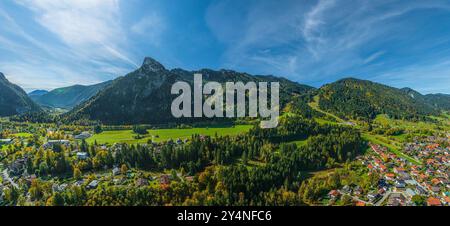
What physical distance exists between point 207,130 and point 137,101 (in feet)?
164

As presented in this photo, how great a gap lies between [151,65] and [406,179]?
392 ft

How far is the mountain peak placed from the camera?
386 feet

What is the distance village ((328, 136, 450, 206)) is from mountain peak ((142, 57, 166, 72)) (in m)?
109

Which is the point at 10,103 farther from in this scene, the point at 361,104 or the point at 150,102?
the point at 361,104

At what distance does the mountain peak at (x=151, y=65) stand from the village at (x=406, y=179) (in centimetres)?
10884

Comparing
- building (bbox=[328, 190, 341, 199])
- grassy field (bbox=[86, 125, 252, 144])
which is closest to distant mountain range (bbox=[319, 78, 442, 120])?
grassy field (bbox=[86, 125, 252, 144])

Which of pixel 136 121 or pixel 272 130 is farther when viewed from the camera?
pixel 136 121

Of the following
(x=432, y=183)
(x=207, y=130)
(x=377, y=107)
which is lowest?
(x=432, y=183)

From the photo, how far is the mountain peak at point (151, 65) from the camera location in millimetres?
117525

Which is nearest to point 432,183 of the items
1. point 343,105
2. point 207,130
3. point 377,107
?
point 207,130

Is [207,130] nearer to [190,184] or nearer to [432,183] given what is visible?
[190,184]

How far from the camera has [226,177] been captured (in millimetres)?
29812

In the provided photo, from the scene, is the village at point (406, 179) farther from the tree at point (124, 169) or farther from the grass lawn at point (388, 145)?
the tree at point (124, 169)
